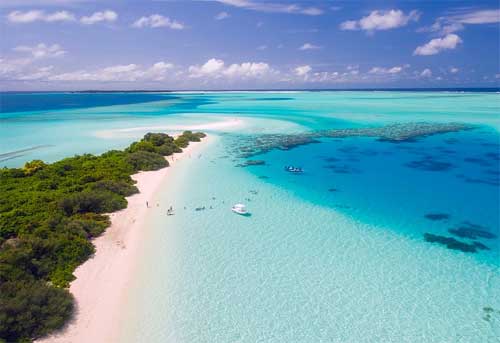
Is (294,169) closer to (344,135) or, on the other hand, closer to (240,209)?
(240,209)

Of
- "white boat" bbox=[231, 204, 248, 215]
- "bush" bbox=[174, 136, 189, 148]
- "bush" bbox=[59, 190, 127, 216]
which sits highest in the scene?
"bush" bbox=[174, 136, 189, 148]

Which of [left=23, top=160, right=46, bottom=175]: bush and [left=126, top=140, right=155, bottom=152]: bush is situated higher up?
[left=126, top=140, right=155, bottom=152]: bush

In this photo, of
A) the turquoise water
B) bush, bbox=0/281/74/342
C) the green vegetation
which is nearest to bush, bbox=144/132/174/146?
the green vegetation

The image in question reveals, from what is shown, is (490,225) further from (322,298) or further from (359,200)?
(322,298)

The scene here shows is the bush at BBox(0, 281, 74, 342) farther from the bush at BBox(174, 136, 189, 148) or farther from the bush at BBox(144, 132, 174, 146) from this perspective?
the bush at BBox(174, 136, 189, 148)

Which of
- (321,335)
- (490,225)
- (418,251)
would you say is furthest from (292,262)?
(490,225)

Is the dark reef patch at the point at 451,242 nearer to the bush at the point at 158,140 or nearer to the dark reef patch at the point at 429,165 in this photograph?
the dark reef patch at the point at 429,165

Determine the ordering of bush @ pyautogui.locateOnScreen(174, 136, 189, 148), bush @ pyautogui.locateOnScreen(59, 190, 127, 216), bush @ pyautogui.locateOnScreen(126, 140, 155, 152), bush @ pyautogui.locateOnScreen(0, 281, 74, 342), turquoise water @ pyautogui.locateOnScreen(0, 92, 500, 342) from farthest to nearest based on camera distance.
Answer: bush @ pyautogui.locateOnScreen(174, 136, 189, 148) → bush @ pyautogui.locateOnScreen(126, 140, 155, 152) → bush @ pyautogui.locateOnScreen(59, 190, 127, 216) → turquoise water @ pyautogui.locateOnScreen(0, 92, 500, 342) → bush @ pyautogui.locateOnScreen(0, 281, 74, 342)

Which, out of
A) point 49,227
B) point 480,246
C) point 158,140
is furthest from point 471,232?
point 158,140
